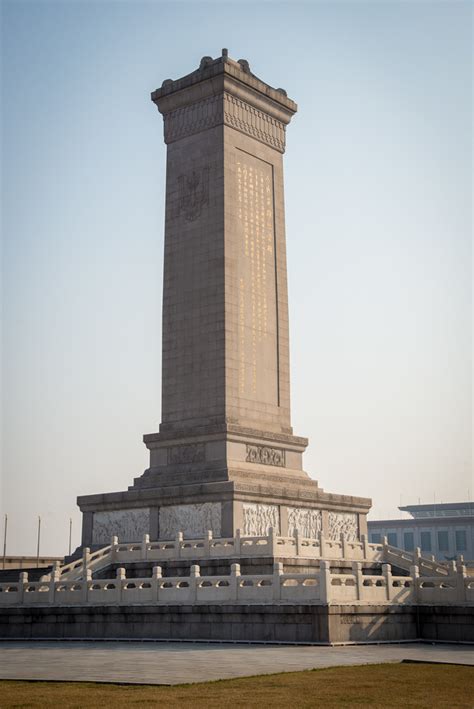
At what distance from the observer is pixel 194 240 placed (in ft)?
109

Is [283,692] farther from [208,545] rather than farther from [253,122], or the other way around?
[253,122]

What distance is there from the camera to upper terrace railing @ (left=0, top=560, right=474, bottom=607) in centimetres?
1908

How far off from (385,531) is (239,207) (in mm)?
52569

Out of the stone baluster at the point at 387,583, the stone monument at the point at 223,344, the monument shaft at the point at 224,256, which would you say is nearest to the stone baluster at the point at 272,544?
the stone baluster at the point at 387,583

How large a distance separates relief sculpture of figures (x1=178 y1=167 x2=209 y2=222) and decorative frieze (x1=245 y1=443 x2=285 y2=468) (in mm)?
8121

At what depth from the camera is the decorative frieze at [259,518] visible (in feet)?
95.2

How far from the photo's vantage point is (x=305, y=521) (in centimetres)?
3117

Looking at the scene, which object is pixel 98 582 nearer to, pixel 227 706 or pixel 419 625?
pixel 419 625

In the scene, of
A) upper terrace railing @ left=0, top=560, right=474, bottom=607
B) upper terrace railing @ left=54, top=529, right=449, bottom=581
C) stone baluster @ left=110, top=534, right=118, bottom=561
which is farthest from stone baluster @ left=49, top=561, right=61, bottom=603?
stone baluster @ left=110, top=534, right=118, bottom=561

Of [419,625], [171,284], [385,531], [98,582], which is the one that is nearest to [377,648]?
[419,625]

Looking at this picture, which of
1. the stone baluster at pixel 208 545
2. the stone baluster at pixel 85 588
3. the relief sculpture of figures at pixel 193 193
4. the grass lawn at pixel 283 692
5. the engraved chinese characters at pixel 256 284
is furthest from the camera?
the relief sculpture of figures at pixel 193 193

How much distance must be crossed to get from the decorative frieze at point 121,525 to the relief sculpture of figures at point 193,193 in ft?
33.1

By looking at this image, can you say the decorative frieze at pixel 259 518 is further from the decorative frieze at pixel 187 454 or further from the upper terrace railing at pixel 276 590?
the upper terrace railing at pixel 276 590

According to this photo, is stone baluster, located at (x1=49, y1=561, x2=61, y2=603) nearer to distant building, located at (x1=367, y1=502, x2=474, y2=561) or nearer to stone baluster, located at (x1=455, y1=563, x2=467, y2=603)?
stone baluster, located at (x1=455, y1=563, x2=467, y2=603)
